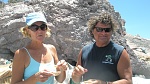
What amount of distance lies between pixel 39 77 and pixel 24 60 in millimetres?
297

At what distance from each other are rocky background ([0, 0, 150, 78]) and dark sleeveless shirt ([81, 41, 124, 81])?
222 inches

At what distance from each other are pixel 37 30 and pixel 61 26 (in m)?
6.02

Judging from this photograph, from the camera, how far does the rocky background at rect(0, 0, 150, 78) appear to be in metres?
8.86

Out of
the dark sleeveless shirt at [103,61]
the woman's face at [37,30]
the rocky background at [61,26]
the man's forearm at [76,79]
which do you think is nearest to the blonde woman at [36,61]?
the woman's face at [37,30]

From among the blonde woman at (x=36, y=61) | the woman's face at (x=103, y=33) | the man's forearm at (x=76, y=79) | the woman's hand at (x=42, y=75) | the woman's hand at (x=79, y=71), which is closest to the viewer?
the woman's hand at (x=42, y=75)

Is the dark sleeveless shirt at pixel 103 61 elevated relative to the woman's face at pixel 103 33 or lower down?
lower down

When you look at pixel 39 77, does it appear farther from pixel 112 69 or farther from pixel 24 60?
pixel 112 69

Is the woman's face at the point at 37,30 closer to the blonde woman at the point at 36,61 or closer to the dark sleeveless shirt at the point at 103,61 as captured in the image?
the blonde woman at the point at 36,61

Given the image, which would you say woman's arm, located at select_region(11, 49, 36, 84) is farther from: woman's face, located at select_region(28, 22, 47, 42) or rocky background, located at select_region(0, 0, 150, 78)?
rocky background, located at select_region(0, 0, 150, 78)

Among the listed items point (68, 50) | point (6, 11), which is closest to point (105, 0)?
point (68, 50)

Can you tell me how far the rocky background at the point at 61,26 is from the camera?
349 inches

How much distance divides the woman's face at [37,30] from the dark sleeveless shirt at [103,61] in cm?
70

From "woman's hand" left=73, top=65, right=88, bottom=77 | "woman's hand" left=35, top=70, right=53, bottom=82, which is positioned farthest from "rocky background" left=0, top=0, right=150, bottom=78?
"woman's hand" left=35, top=70, right=53, bottom=82

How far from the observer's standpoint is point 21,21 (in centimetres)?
877
